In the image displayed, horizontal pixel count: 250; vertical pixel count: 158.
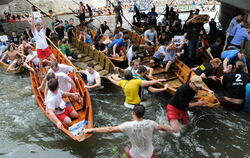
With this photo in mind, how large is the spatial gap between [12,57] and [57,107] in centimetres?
696

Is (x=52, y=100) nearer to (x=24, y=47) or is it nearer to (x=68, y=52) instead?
(x=68, y=52)

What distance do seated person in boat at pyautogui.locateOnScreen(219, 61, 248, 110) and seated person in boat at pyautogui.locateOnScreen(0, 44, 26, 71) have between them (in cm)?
888

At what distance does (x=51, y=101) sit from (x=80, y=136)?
39.8 inches

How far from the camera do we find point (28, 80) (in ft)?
32.8

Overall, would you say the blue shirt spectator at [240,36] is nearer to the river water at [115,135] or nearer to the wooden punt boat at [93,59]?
the river water at [115,135]

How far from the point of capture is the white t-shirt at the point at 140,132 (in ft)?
11.1

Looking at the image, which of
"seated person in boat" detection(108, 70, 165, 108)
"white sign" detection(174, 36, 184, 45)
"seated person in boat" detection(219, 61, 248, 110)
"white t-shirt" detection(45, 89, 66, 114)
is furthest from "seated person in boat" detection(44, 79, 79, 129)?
"white sign" detection(174, 36, 184, 45)

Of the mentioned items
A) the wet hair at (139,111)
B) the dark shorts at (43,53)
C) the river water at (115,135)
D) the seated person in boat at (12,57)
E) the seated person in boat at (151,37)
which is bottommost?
the river water at (115,135)

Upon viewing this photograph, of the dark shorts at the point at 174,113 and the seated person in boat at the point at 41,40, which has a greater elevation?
the seated person in boat at the point at 41,40

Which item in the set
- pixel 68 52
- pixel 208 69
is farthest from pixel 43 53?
pixel 208 69

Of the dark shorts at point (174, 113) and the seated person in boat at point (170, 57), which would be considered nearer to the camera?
the dark shorts at point (174, 113)

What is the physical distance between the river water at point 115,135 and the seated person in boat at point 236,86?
0.48 m

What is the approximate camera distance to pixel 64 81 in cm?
615

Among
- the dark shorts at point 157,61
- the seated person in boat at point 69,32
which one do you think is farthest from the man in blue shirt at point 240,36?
the seated person in boat at point 69,32
